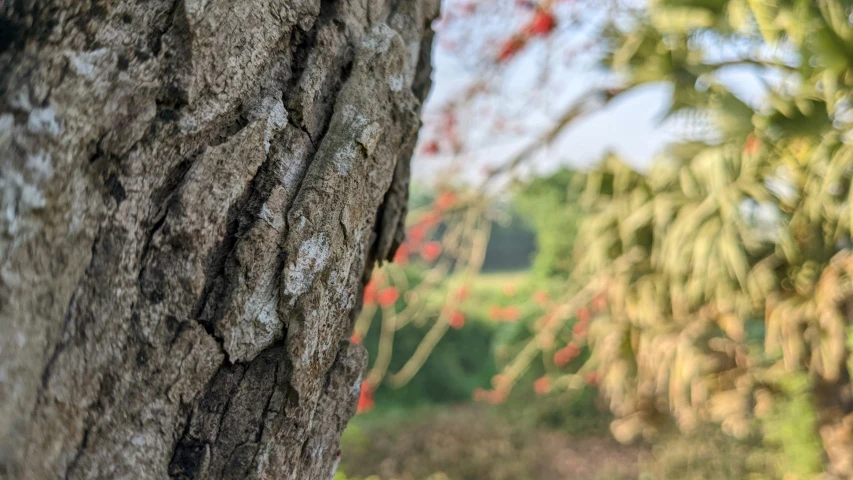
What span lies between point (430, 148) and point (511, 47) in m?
0.89

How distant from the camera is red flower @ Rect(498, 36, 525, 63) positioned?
3932 millimetres

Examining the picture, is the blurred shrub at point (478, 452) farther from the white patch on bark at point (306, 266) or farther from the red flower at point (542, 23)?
the white patch on bark at point (306, 266)

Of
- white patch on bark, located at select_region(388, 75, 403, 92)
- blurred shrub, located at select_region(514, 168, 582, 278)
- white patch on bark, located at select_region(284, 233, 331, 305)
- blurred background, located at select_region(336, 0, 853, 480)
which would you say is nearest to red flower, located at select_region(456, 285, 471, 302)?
blurred background, located at select_region(336, 0, 853, 480)

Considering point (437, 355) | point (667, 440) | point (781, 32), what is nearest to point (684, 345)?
point (667, 440)

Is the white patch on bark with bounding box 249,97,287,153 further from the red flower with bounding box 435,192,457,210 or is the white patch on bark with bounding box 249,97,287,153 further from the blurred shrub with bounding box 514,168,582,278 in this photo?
the blurred shrub with bounding box 514,168,582,278

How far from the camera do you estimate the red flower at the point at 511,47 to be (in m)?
3.93

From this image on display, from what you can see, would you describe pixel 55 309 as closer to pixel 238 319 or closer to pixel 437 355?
pixel 238 319

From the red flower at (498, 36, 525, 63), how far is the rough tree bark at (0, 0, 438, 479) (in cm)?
335

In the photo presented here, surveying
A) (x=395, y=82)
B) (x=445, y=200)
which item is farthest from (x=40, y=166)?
(x=445, y=200)

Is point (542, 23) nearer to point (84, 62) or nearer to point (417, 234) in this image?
point (417, 234)

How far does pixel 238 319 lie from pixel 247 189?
5.6 inches

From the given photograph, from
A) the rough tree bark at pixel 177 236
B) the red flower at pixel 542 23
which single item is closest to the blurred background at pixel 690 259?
the red flower at pixel 542 23

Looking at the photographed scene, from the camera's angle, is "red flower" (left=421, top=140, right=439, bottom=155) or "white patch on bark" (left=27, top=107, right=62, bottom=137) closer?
"white patch on bark" (left=27, top=107, right=62, bottom=137)

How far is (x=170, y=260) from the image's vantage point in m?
0.63
